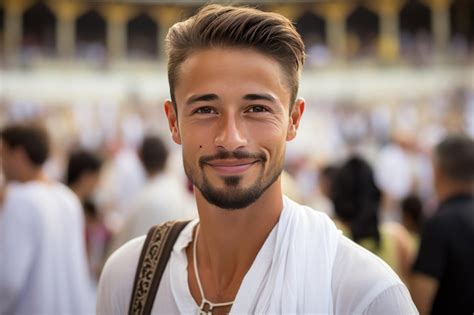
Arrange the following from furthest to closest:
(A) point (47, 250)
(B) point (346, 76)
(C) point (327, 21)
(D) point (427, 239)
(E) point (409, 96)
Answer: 1. (C) point (327, 21)
2. (B) point (346, 76)
3. (E) point (409, 96)
4. (A) point (47, 250)
5. (D) point (427, 239)

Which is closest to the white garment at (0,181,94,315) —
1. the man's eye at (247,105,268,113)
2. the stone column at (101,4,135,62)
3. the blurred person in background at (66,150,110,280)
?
the blurred person in background at (66,150,110,280)

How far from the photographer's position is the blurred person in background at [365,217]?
3.17m

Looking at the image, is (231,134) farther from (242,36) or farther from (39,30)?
(39,30)

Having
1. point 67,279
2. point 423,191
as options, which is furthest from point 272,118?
point 423,191

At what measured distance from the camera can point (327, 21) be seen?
33.0m

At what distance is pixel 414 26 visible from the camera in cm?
3186

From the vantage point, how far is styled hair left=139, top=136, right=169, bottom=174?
416 cm

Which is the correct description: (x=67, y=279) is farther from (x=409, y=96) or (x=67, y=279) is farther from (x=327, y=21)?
(x=327, y=21)

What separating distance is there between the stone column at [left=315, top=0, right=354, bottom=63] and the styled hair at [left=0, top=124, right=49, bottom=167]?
2952 cm

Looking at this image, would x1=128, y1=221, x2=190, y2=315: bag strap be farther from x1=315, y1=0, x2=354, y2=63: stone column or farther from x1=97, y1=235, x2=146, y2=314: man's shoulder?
x1=315, y1=0, x2=354, y2=63: stone column

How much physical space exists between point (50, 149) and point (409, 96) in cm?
2533

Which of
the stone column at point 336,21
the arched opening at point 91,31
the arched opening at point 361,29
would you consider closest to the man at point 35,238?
the arched opening at point 361,29

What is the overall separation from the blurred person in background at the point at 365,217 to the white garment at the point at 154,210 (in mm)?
875

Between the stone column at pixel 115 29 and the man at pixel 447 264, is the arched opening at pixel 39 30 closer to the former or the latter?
the stone column at pixel 115 29
